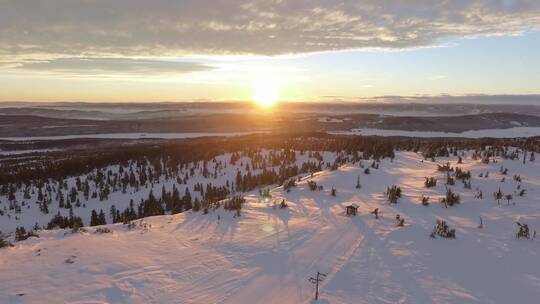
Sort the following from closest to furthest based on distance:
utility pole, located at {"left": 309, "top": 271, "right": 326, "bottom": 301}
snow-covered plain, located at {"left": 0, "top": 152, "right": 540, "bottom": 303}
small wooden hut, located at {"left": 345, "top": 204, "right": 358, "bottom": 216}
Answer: utility pole, located at {"left": 309, "top": 271, "right": 326, "bottom": 301}
snow-covered plain, located at {"left": 0, "top": 152, "right": 540, "bottom": 303}
small wooden hut, located at {"left": 345, "top": 204, "right": 358, "bottom": 216}

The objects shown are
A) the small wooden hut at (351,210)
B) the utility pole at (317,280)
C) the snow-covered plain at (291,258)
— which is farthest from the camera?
the small wooden hut at (351,210)

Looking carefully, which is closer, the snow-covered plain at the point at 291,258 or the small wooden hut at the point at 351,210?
the snow-covered plain at the point at 291,258

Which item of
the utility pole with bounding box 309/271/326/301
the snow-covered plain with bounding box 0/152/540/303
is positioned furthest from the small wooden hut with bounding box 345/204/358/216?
the utility pole with bounding box 309/271/326/301

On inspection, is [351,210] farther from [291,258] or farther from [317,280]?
[317,280]

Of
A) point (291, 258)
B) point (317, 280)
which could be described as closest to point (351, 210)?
point (291, 258)

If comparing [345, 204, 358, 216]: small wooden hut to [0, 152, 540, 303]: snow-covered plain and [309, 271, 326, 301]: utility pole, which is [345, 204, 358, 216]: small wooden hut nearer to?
[0, 152, 540, 303]: snow-covered plain

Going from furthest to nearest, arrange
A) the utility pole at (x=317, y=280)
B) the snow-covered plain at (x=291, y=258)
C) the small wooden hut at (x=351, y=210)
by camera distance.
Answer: the small wooden hut at (x=351, y=210), the snow-covered plain at (x=291, y=258), the utility pole at (x=317, y=280)

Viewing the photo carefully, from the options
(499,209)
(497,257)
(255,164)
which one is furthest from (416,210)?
(255,164)

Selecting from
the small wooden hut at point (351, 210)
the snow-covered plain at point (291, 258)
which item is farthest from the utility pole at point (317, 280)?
the small wooden hut at point (351, 210)

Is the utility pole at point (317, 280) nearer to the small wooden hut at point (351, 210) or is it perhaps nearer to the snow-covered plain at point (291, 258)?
the snow-covered plain at point (291, 258)
